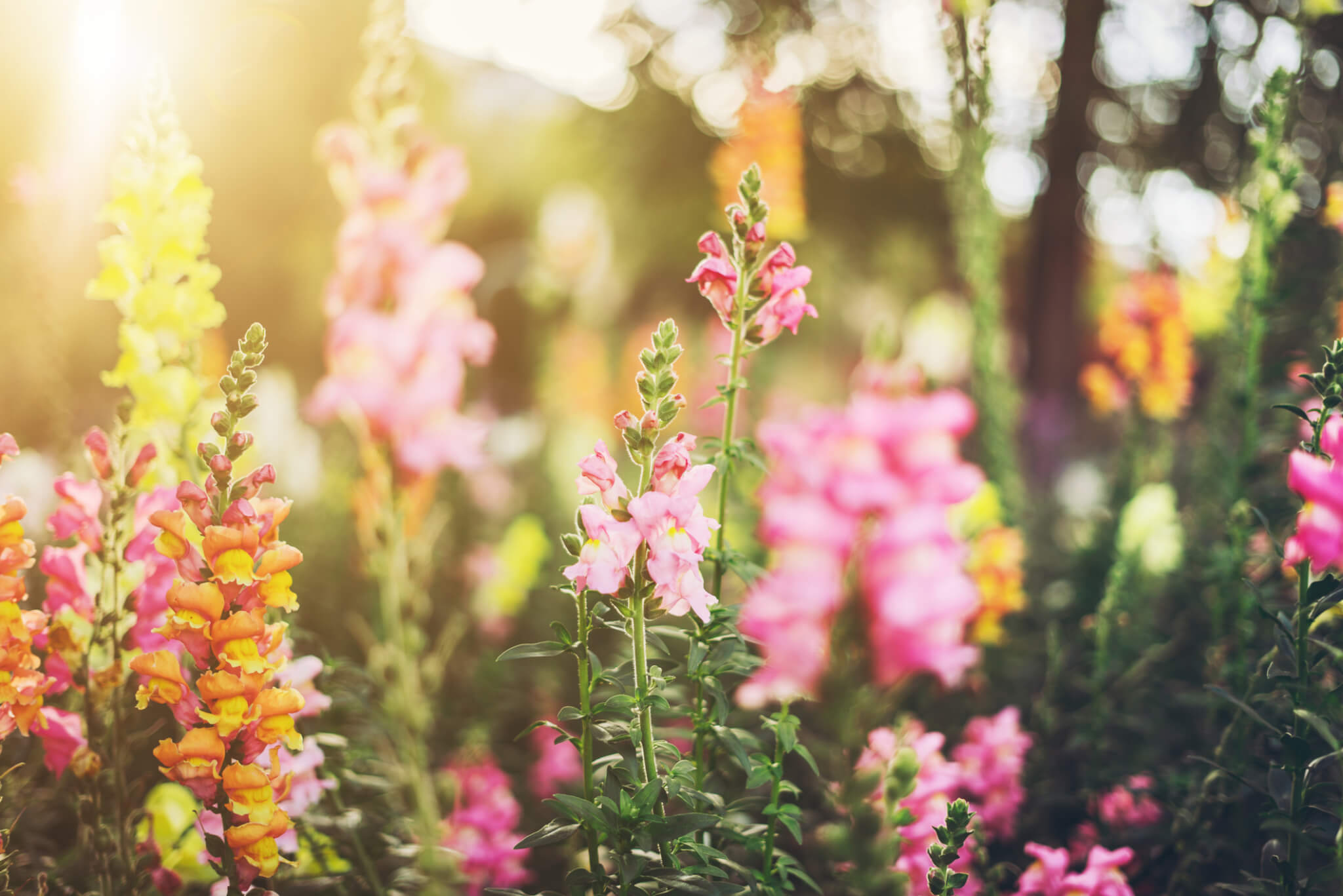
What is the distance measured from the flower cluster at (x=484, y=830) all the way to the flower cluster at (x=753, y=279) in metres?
1.53

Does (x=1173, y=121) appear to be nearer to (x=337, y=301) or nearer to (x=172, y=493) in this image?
(x=337, y=301)

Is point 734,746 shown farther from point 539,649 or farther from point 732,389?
point 732,389

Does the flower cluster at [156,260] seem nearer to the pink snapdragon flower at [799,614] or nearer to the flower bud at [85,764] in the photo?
the flower bud at [85,764]

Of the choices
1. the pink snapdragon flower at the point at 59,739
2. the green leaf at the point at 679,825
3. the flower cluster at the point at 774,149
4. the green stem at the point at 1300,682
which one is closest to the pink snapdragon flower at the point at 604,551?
the green leaf at the point at 679,825

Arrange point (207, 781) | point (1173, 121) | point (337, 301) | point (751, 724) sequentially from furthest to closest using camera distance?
1. point (1173, 121)
2. point (751, 724)
3. point (337, 301)
4. point (207, 781)

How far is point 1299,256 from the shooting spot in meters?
3.60

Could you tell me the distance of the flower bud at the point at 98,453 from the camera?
60.7 inches

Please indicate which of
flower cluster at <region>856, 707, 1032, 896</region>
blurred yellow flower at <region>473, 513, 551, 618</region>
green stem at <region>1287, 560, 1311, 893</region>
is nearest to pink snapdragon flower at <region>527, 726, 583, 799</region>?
blurred yellow flower at <region>473, 513, 551, 618</region>

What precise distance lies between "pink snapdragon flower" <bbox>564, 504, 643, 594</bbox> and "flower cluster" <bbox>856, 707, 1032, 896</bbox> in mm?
632

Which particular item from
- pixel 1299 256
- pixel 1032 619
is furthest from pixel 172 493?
pixel 1299 256

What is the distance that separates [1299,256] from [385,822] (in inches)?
170

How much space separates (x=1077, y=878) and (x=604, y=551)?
3.91 feet

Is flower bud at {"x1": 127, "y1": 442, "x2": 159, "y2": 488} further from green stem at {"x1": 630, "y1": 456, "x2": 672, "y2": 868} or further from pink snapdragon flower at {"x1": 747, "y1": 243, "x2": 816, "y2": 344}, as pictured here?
pink snapdragon flower at {"x1": 747, "y1": 243, "x2": 816, "y2": 344}

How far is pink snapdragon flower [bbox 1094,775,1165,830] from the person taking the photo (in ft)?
6.93
